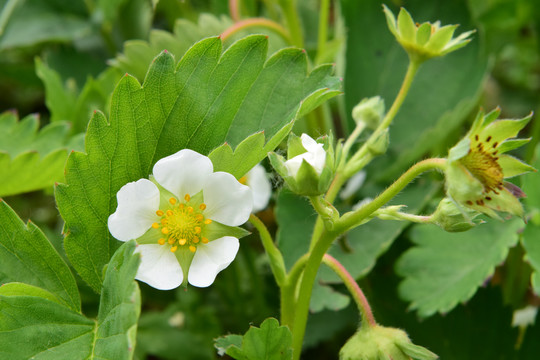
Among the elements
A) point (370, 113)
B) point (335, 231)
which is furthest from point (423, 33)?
point (335, 231)

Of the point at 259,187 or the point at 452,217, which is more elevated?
the point at 452,217

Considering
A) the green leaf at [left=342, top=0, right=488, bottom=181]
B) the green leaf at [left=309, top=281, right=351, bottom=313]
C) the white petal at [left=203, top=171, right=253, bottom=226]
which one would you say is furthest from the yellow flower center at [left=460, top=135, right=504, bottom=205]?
the green leaf at [left=342, top=0, right=488, bottom=181]

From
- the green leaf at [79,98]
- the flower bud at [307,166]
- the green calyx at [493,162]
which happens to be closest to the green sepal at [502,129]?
the green calyx at [493,162]

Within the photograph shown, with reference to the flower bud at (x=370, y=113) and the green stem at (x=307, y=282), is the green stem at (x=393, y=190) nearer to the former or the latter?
the green stem at (x=307, y=282)

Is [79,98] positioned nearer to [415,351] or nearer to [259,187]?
[259,187]

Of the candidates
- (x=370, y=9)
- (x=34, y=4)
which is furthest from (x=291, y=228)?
(x=34, y=4)

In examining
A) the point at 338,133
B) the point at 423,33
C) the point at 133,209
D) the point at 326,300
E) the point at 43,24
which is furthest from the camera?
the point at 338,133

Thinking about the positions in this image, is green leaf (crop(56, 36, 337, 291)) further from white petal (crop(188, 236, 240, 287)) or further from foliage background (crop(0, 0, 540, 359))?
foliage background (crop(0, 0, 540, 359))
